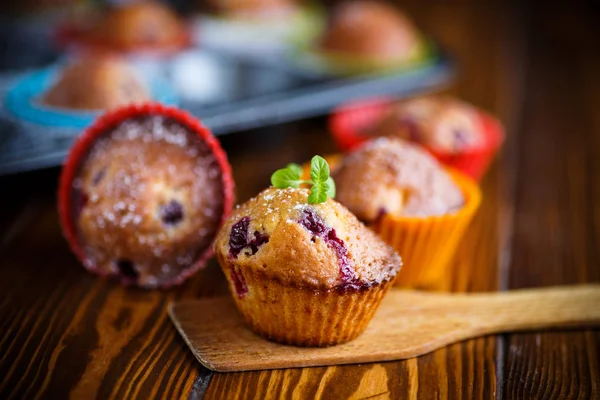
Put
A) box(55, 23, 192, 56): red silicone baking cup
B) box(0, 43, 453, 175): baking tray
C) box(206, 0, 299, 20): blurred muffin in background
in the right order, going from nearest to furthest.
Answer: box(0, 43, 453, 175): baking tray < box(55, 23, 192, 56): red silicone baking cup < box(206, 0, 299, 20): blurred muffin in background

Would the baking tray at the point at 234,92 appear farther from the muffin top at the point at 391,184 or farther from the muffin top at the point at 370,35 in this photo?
the muffin top at the point at 391,184

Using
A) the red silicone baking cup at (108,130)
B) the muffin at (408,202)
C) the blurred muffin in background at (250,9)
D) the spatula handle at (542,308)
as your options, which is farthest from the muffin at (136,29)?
the spatula handle at (542,308)

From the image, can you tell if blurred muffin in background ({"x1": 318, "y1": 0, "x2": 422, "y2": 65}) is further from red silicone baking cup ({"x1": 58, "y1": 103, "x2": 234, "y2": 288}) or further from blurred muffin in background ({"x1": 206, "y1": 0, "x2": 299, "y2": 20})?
red silicone baking cup ({"x1": 58, "y1": 103, "x2": 234, "y2": 288})

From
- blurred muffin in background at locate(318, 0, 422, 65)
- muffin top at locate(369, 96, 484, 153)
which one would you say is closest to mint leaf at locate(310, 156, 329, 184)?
muffin top at locate(369, 96, 484, 153)

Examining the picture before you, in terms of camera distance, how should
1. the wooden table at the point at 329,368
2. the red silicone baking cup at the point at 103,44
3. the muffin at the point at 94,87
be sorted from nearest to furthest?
1. the wooden table at the point at 329,368
2. the muffin at the point at 94,87
3. the red silicone baking cup at the point at 103,44

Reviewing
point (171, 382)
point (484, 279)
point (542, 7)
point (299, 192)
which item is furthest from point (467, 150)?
point (542, 7)

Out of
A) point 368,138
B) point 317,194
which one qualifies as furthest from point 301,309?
point 368,138

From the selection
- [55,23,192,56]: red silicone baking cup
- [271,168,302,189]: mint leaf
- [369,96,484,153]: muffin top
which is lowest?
[55,23,192,56]: red silicone baking cup
